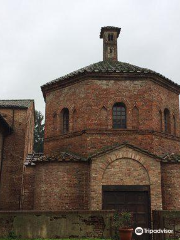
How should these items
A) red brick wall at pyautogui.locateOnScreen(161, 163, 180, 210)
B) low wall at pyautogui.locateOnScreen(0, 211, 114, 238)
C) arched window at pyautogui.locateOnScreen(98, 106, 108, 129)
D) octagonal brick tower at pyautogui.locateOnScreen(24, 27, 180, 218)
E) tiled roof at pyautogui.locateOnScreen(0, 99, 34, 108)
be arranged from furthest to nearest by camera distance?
tiled roof at pyautogui.locateOnScreen(0, 99, 34, 108) < arched window at pyautogui.locateOnScreen(98, 106, 108, 129) < red brick wall at pyautogui.locateOnScreen(161, 163, 180, 210) < octagonal brick tower at pyautogui.locateOnScreen(24, 27, 180, 218) < low wall at pyautogui.locateOnScreen(0, 211, 114, 238)

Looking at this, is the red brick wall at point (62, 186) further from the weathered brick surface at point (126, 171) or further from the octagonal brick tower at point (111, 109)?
the octagonal brick tower at point (111, 109)

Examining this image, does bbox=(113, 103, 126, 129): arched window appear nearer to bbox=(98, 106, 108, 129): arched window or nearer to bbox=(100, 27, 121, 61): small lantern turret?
bbox=(98, 106, 108, 129): arched window

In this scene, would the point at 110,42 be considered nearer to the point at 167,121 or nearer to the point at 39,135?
the point at 167,121

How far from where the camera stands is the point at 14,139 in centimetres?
1988

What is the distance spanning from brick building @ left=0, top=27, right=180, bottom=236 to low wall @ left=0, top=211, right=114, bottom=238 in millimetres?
2392

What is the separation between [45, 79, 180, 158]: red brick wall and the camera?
1530 cm

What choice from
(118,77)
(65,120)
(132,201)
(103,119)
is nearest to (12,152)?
(65,120)

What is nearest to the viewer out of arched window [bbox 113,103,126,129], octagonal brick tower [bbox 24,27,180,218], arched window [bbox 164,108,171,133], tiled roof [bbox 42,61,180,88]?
octagonal brick tower [bbox 24,27,180,218]

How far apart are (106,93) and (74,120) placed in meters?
2.35

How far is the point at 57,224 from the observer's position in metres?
10.6

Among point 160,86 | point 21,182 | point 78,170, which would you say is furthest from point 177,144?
point 21,182

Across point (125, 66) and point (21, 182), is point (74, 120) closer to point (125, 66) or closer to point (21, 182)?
point (125, 66)

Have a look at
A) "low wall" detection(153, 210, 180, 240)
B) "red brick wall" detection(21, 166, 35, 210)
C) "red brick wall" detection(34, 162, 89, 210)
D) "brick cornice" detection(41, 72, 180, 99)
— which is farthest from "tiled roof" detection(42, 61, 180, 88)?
"low wall" detection(153, 210, 180, 240)

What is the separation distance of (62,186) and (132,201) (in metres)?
3.34
